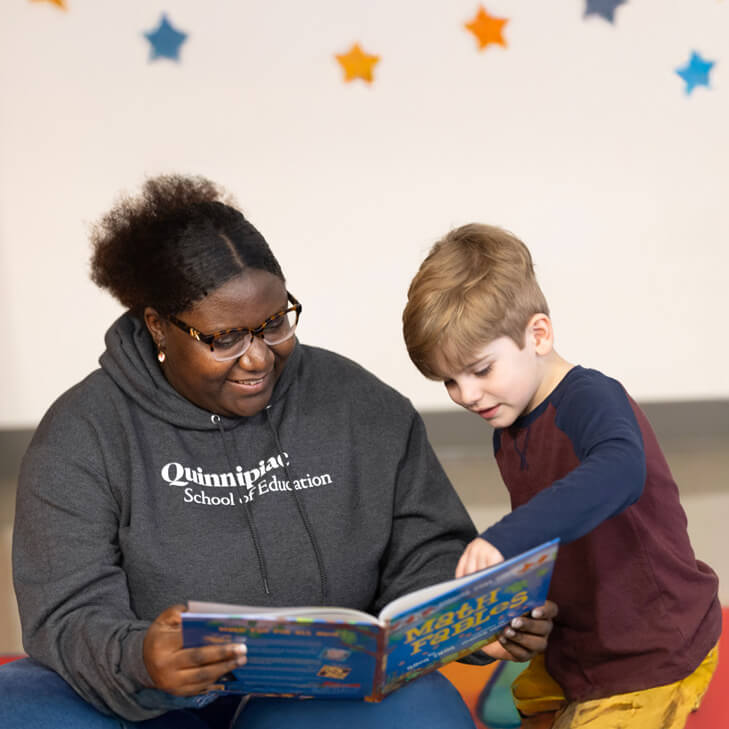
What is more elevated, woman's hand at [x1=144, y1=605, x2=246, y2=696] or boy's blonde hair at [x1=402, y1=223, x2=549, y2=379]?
boy's blonde hair at [x1=402, y1=223, x2=549, y2=379]

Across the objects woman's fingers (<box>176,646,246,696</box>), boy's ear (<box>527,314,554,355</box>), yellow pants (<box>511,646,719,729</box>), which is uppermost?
boy's ear (<box>527,314,554,355</box>)

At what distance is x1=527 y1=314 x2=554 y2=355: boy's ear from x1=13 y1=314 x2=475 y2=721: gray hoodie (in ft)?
1.00

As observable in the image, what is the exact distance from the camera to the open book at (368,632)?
1.24 metres

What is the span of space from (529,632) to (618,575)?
0.20 meters

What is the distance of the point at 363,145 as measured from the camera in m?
3.74

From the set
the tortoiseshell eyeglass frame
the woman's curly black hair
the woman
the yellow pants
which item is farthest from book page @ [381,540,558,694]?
the woman's curly black hair

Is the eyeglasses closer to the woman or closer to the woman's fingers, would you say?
the woman

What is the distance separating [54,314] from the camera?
12.5 feet

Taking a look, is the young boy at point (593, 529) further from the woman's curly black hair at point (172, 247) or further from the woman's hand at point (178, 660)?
the woman's hand at point (178, 660)

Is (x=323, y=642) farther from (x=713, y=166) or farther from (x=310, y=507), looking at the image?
(x=713, y=166)

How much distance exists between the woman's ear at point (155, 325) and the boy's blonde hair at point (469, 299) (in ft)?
1.37

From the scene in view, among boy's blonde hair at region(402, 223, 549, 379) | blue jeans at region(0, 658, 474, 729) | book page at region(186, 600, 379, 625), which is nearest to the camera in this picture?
book page at region(186, 600, 379, 625)

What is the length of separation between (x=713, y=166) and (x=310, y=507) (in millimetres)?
2695

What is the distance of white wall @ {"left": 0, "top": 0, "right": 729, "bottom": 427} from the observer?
3652 millimetres
